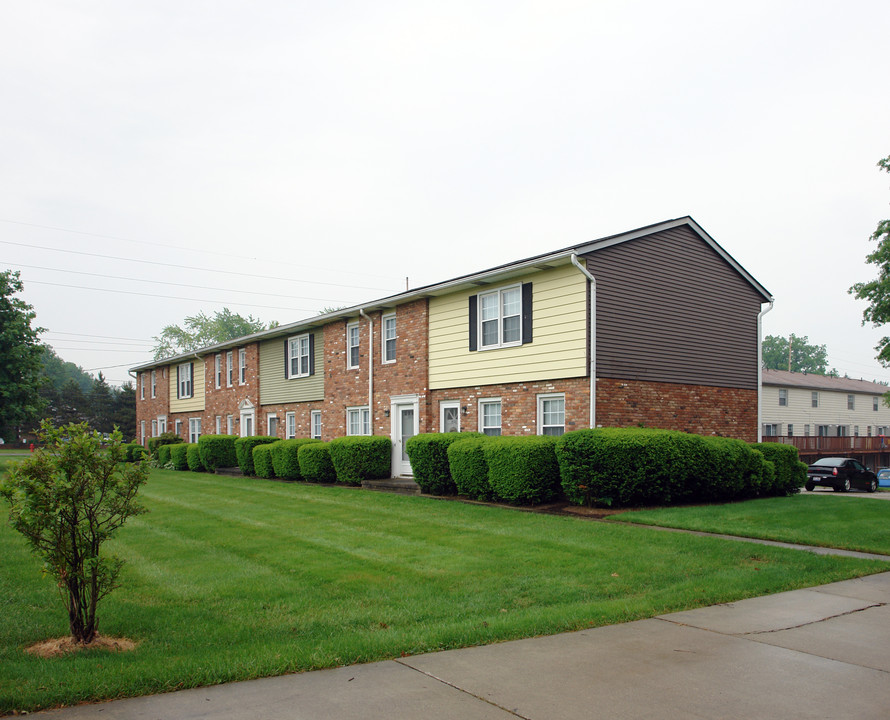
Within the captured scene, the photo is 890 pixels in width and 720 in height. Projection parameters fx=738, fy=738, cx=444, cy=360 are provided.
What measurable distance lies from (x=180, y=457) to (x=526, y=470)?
2221 centimetres

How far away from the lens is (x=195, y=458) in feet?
101

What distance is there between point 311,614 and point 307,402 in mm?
21475

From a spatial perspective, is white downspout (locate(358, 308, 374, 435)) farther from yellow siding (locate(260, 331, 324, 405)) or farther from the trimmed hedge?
the trimmed hedge

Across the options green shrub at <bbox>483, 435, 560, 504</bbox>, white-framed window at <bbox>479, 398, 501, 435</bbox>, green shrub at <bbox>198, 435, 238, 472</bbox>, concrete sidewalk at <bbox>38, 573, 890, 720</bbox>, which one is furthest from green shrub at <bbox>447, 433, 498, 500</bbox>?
green shrub at <bbox>198, 435, 238, 472</bbox>

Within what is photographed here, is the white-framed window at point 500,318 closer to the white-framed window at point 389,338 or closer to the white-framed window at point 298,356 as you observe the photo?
the white-framed window at point 389,338

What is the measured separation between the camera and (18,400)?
28828mm

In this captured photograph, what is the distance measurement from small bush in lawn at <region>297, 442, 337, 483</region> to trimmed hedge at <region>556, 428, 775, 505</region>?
9182 millimetres

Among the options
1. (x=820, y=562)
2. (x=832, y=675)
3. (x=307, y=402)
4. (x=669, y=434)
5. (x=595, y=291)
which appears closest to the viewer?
(x=832, y=675)

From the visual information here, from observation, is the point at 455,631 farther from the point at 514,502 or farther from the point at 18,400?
the point at 18,400

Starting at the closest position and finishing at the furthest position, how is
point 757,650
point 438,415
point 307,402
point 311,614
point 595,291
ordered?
point 757,650 → point 311,614 → point 595,291 → point 438,415 → point 307,402

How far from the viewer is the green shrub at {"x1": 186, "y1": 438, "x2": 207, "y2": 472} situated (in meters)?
30.5

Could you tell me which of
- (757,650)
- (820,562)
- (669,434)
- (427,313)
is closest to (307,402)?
(427,313)

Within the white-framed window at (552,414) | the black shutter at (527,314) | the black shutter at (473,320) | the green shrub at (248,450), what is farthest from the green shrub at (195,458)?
the white-framed window at (552,414)

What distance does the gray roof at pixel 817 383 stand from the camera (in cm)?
4584
